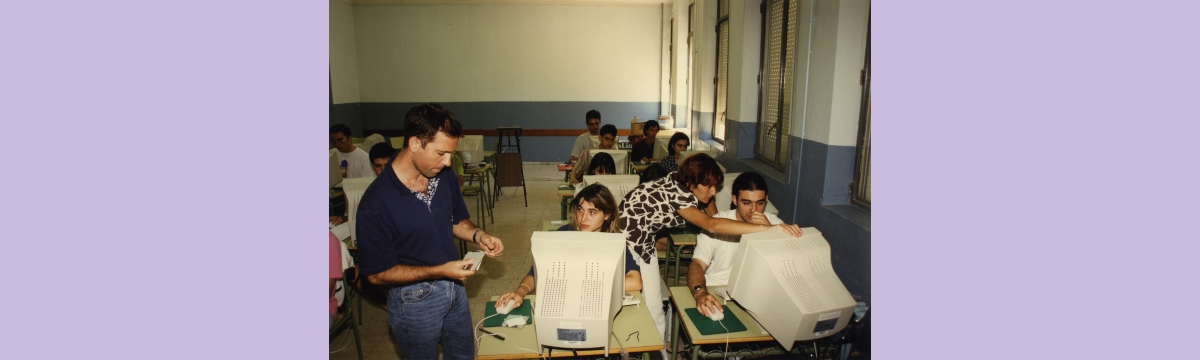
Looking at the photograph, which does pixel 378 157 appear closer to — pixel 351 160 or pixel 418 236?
pixel 351 160

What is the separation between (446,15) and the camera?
9602 mm

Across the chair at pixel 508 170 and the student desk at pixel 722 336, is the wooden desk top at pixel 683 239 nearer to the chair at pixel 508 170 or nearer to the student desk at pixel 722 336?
the student desk at pixel 722 336

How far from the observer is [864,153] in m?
2.57

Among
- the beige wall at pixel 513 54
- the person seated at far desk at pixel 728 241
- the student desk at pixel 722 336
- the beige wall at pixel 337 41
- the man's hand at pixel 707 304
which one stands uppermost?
the beige wall at pixel 513 54

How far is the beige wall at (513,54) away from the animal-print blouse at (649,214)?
7.49m

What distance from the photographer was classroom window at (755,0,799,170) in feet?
12.7

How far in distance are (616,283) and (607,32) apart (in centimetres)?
853

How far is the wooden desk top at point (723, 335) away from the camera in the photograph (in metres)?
1.99

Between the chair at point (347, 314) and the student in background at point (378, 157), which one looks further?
the student in background at point (378, 157)

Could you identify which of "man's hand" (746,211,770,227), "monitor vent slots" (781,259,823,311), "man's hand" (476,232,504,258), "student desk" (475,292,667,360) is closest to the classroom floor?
"student desk" (475,292,667,360)

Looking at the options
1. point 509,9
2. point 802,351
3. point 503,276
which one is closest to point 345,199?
point 503,276

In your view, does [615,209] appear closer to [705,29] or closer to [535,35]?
[705,29]

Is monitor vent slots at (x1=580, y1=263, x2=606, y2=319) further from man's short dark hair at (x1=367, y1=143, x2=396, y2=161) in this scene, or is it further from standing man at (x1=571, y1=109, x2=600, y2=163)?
standing man at (x1=571, y1=109, x2=600, y2=163)

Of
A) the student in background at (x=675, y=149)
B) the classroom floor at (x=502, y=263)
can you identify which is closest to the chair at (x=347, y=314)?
the classroom floor at (x=502, y=263)
